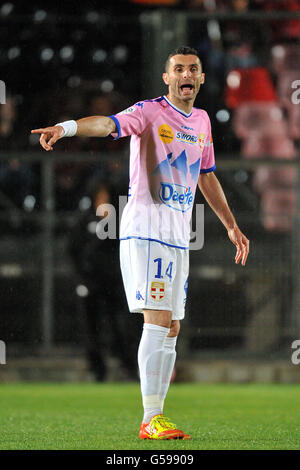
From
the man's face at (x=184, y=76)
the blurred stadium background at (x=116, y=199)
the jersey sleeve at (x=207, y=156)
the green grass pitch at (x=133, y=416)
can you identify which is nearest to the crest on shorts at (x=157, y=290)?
the green grass pitch at (x=133, y=416)

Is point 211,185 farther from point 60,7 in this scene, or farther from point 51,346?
point 60,7

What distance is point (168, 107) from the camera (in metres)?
4.98

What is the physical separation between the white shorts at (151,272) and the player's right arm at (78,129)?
0.62 metres

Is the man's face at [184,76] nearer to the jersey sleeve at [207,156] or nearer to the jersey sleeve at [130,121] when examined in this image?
the jersey sleeve at [130,121]

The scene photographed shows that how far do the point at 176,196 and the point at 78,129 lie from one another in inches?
28.5

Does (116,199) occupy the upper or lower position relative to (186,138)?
lower

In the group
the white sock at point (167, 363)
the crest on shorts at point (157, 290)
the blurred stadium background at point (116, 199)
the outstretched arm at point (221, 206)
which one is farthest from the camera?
the blurred stadium background at point (116, 199)

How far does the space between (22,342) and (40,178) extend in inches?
59.8

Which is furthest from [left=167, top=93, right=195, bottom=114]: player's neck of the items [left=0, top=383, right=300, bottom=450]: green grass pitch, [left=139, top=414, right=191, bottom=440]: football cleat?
[left=0, top=383, right=300, bottom=450]: green grass pitch

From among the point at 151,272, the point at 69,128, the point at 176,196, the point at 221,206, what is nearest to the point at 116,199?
the point at 221,206

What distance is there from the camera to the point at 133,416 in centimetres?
614

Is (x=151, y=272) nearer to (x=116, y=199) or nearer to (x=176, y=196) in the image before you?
(x=176, y=196)

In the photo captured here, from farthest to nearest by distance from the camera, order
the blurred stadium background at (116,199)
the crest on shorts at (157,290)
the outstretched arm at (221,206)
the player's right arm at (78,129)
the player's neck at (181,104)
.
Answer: the blurred stadium background at (116,199), the outstretched arm at (221,206), the player's neck at (181,104), the crest on shorts at (157,290), the player's right arm at (78,129)

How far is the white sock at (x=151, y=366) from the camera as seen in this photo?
473 cm
